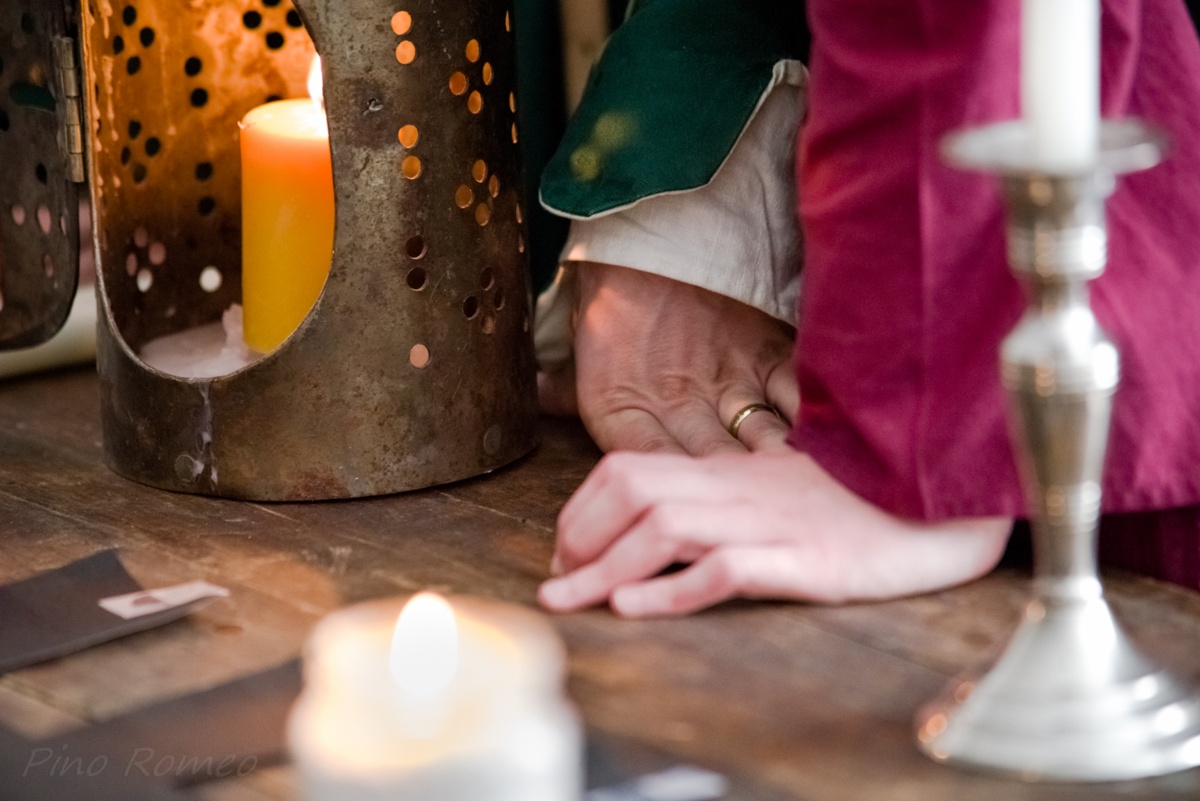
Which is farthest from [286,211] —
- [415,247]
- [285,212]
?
[415,247]

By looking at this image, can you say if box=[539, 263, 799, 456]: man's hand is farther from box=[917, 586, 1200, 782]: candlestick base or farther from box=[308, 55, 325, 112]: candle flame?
box=[917, 586, 1200, 782]: candlestick base

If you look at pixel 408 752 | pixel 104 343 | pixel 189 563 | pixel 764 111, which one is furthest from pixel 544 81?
pixel 408 752

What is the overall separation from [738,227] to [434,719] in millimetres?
592

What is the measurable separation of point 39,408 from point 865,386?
64 cm

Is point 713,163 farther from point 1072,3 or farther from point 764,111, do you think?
point 1072,3

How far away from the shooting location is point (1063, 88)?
1.78 feet

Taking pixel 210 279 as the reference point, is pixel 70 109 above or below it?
above

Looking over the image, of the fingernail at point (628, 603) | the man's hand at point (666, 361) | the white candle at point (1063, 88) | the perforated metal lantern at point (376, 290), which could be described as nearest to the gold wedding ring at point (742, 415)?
the man's hand at point (666, 361)

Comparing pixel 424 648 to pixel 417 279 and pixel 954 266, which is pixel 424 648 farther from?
pixel 417 279

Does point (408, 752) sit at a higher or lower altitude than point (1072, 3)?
lower

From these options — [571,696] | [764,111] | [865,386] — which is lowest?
[571,696]

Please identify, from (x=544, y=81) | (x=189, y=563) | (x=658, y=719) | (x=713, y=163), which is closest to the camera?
(x=658, y=719)

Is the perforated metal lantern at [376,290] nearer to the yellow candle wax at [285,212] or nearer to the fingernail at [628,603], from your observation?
the yellow candle wax at [285,212]

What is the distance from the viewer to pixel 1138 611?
77cm
